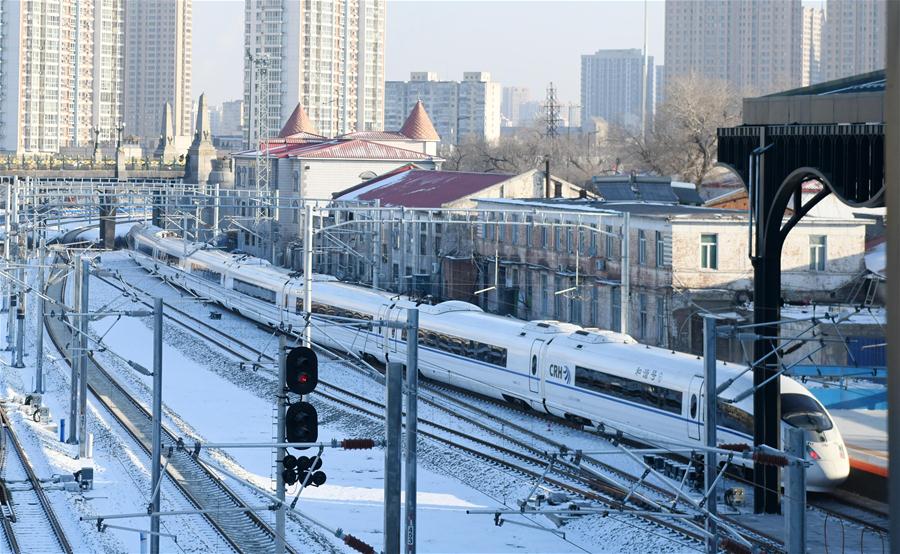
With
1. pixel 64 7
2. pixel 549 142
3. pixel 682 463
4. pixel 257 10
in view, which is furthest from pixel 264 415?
pixel 64 7

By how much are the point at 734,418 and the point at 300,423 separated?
9.21 m

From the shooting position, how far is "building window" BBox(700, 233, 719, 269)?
35.1 m

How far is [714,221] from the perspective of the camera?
35.1 meters

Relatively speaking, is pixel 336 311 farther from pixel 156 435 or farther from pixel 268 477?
pixel 156 435

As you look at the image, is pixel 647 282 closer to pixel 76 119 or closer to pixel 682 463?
pixel 682 463

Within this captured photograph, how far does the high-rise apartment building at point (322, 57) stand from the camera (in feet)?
467

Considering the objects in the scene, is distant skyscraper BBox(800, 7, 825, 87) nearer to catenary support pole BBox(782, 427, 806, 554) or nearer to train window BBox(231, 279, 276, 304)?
train window BBox(231, 279, 276, 304)

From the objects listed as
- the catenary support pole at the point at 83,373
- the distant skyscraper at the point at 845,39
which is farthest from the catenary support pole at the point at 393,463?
the distant skyscraper at the point at 845,39

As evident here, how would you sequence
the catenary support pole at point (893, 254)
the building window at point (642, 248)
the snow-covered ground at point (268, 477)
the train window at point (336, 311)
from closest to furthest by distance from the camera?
the catenary support pole at point (893, 254) < the snow-covered ground at point (268, 477) < the train window at point (336, 311) < the building window at point (642, 248)

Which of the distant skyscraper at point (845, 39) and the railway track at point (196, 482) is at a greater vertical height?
the distant skyscraper at point (845, 39)

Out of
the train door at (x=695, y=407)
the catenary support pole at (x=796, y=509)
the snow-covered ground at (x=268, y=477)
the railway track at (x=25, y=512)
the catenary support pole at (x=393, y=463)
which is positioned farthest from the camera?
the train door at (x=695, y=407)

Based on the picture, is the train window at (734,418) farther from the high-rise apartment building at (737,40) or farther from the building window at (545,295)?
the high-rise apartment building at (737,40)

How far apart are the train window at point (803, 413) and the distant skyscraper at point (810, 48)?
158697mm

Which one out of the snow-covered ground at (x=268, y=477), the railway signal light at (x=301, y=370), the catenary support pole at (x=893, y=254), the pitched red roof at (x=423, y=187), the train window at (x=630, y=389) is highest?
the pitched red roof at (x=423, y=187)
